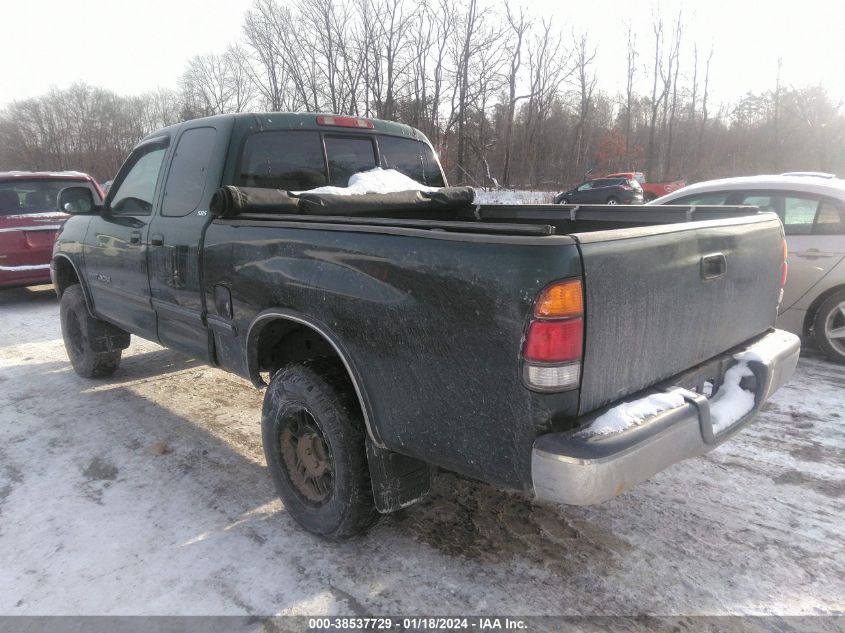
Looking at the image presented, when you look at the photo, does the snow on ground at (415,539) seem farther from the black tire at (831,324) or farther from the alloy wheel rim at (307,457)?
the black tire at (831,324)

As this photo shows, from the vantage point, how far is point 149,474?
3498 mm

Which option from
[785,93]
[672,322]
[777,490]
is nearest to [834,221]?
[777,490]

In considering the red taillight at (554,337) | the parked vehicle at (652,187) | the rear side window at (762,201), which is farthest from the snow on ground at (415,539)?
the parked vehicle at (652,187)

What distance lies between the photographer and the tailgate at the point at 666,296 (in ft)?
6.46

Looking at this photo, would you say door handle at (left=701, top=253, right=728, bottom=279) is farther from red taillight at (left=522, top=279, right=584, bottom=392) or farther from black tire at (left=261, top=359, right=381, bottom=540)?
black tire at (left=261, top=359, right=381, bottom=540)

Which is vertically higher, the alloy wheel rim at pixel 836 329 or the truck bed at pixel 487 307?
the truck bed at pixel 487 307

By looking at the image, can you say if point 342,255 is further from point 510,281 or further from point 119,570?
point 119,570

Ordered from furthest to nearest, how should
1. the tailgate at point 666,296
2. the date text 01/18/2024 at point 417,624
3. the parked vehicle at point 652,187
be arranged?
the parked vehicle at point 652,187 → the date text 01/18/2024 at point 417,624 → the tailgate at point 666,296

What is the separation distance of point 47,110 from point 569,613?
86550mm

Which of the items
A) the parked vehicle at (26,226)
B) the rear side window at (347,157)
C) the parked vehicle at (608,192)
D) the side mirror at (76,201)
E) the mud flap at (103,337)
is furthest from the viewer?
the parked vehicle at (608,192)

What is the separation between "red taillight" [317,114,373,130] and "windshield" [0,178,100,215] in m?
5.89

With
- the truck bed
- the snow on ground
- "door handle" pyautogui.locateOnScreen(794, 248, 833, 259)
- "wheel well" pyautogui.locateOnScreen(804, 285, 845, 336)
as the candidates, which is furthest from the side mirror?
"wheel well" pyautogui.locateOnScreen(804, 285, 845, 336)

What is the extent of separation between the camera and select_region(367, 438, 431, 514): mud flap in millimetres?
2486

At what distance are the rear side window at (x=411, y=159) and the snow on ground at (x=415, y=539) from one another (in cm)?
215
